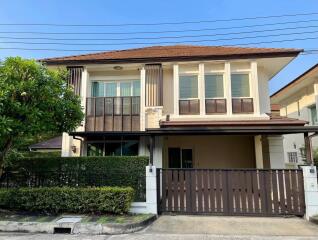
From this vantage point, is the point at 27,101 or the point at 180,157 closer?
the point at 27,101

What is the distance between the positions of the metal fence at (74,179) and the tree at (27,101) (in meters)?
1.09

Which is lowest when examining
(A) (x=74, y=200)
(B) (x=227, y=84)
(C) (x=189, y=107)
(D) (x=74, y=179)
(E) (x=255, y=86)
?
(A) (x=74, y=200)

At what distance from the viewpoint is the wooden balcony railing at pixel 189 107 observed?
45.8ft

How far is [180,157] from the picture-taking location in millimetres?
15797

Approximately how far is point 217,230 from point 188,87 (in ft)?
26.5

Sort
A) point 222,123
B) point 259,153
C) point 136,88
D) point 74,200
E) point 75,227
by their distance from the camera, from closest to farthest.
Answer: point 75,227, point 74,200, point 222,123, point 259,153, point 136,88

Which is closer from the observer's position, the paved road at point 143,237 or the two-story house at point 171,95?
the paved road at point 143,237

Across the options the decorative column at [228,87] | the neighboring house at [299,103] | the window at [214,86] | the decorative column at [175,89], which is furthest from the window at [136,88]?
the neighboring house at [299,103]

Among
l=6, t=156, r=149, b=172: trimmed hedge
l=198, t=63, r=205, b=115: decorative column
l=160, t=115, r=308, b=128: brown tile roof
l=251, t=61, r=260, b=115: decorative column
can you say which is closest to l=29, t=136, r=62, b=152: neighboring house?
l=6, t=156, r=149, b=172: trimmed hedge

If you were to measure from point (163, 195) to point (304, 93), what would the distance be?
13681 millimetres

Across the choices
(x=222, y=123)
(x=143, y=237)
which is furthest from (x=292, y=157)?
(x=143, y=237)

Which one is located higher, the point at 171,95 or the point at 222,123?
the point at 171,95

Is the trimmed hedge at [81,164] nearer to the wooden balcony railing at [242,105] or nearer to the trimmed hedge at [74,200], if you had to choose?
the trimmed hedge at [74,200]

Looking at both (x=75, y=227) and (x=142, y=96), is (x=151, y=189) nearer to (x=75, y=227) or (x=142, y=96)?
(x=75, y=227)
